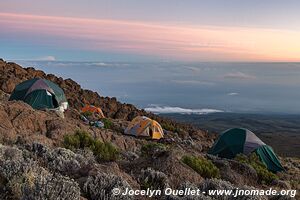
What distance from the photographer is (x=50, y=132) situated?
12617mm

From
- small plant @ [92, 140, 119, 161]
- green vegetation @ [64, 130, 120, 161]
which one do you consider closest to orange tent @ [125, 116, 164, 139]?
green vegetation @ [64, 130, 120, 161]

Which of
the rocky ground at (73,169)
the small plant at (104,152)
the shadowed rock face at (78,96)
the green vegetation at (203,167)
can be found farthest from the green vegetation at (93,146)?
the shadowed rock face at (78,96)

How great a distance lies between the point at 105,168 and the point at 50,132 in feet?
19.0

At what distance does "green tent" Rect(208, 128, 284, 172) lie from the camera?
61.5 feet

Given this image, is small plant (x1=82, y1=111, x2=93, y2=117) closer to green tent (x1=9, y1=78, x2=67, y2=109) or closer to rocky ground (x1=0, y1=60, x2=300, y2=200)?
green tent (x1=9, y1=78, x2=67, y2=109)

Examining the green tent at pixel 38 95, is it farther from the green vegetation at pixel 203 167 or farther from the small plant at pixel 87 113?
the green vegetation at pixel 203 167

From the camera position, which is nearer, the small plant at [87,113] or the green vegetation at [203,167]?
the green vegetation at [203,167]

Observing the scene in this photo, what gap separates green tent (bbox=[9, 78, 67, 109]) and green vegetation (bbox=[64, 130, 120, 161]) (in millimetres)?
12736

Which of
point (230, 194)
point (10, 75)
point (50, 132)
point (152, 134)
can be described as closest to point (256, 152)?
point (152, 134)

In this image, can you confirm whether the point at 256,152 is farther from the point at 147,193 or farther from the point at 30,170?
the point at 30,170

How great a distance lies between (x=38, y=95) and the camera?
2436 centimetres

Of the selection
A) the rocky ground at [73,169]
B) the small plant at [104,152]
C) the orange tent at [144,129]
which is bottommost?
the orange tent at [144,129]

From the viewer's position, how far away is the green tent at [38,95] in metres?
24.1

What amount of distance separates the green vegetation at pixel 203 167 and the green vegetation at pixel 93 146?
5.95 feet
